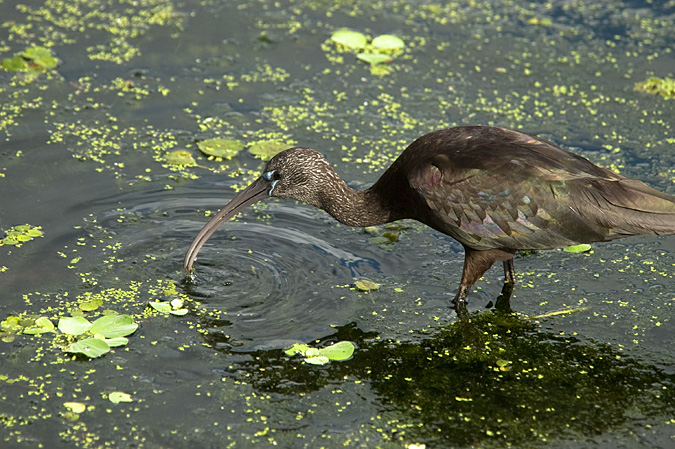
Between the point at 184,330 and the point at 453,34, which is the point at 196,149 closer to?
the point at 184,330

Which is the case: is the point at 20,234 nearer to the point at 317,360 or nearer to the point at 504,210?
the point at 317,360

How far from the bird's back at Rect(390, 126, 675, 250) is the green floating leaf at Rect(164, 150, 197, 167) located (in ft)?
6.86

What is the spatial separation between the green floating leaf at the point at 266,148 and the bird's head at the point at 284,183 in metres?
1.19

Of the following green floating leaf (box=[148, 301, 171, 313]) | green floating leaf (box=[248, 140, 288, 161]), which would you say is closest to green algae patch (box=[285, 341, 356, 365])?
green floating leaf (box=[148, 301, 171, 313])

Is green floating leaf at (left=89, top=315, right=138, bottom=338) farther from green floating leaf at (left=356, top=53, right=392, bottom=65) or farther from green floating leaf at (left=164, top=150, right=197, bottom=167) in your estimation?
green floating leaf at (left=356, top=53, right=392, bottom=65)

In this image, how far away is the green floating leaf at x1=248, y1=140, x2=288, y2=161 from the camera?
679 cm

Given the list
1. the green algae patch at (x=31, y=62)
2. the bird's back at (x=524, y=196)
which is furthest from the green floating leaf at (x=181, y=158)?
the bird's back at (x=524, y=196)

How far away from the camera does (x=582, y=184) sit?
4.99m

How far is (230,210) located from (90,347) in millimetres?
1382

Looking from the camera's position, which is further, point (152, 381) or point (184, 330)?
point (184, 330)

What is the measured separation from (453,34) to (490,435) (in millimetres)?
5431

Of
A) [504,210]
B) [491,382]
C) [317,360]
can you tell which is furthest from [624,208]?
[317,360]

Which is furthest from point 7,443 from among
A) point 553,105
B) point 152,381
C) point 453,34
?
point 453,34

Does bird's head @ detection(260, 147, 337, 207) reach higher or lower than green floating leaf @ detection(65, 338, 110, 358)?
higher
